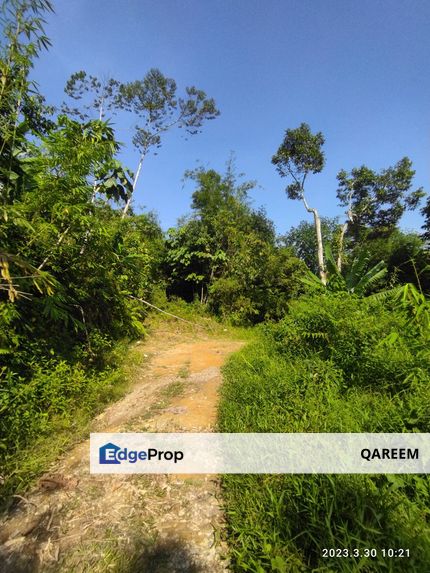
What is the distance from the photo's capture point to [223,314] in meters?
11.8

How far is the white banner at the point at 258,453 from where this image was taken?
85.0 inches

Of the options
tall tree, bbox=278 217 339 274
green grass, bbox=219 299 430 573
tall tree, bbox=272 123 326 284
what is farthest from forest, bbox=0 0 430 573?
tall tree, bbox=278 217 339 274

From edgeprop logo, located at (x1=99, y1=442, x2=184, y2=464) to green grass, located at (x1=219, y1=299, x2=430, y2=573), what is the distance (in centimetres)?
65

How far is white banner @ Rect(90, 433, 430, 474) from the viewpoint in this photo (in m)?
2.16

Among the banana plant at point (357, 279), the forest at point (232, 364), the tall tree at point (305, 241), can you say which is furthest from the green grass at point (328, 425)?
the tall tree at point (305, 241)

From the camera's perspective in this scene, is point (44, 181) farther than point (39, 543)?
Yes

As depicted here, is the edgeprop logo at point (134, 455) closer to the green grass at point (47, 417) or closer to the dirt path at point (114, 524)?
the dirt path at point (114, 524)

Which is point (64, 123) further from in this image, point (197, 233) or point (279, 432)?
point (197, 233)

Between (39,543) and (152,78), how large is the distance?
63.3 ft

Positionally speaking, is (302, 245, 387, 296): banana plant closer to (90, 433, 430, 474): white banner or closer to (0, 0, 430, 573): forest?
(0, 0, 430, 573): forest

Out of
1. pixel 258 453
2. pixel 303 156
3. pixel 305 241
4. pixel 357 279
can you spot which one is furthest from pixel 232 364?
pixel 305 241

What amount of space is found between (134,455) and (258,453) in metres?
1.26

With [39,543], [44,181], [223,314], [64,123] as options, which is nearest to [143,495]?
[39,543]

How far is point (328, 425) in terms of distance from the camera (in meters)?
2.61
